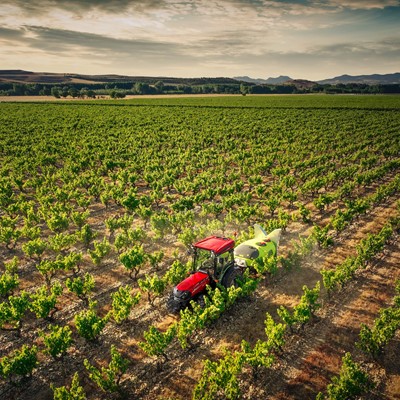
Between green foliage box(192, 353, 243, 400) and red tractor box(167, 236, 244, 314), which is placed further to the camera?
red tractor box(167, 236, 244, 314)

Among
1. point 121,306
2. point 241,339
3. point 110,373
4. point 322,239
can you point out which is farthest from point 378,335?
point 121,306

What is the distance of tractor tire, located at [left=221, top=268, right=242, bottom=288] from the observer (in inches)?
435

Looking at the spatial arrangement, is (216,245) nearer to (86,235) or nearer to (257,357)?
(257,357)

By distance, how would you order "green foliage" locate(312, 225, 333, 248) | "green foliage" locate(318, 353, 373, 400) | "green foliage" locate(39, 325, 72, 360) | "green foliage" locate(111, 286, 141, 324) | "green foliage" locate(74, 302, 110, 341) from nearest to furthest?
"green foliage" locate(318, 353, 373, 400) → "green foliage" locate(39, 325, 72, 360) → "green foliage" locate(74, 302, 110, 341) → "green foliage" locate(111, 286, 141, 324) → "green foliage" locate(312, 225, 333, 248)

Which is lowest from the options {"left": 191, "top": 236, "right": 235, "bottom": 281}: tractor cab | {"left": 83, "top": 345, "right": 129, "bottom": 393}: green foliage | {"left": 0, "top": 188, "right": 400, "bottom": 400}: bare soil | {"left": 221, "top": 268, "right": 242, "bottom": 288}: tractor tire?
{"left": 0, "top": 188, "right": 400, "bottom": 400}: bare soil

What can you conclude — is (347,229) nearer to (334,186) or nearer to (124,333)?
(334,186)

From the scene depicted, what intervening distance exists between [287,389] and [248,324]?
249 cm

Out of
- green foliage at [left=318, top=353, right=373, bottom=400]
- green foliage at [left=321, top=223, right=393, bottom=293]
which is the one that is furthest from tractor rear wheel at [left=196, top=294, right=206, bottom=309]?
green foliage at [left=321, top=223, right=393, bottom=293]

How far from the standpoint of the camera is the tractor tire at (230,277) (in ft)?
36.2

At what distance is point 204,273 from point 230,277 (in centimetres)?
105

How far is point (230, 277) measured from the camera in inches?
443

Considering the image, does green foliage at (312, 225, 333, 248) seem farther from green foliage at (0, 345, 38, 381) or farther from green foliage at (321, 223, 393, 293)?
green foliage at (0, 345, 38, 381)

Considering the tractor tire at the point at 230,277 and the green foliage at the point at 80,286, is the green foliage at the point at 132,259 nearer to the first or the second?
the green foliage at the point at 80,286

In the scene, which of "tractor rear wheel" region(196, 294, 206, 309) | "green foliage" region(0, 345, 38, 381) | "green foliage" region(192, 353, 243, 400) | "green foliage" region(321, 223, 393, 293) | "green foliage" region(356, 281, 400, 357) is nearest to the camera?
"green foliage" region(192, 353, 243, 400)
